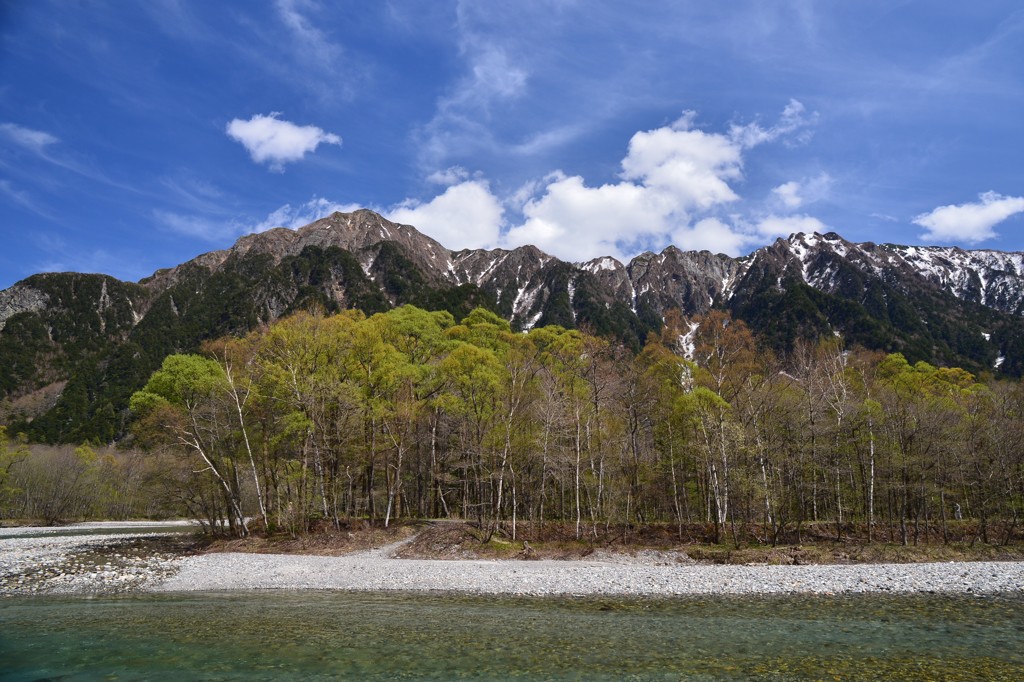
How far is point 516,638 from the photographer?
578 inches

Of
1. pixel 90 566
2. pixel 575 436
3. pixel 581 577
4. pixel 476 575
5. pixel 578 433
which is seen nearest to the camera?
pixel 581 577

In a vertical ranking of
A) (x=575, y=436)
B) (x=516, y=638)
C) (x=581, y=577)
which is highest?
(x=575, y=436)

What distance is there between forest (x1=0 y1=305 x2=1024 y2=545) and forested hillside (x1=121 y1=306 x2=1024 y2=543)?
0.16m

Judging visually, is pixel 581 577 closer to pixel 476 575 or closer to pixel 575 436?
pixel 476 575

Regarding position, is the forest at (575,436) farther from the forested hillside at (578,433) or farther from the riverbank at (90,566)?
the riverbank at (90,566)

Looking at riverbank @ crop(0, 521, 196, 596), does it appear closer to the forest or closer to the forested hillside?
the forest

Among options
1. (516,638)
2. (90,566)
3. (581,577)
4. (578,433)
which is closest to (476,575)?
(581,577)

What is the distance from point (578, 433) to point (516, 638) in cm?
1861

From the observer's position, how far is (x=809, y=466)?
34812 mm

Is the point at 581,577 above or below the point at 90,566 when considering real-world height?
above

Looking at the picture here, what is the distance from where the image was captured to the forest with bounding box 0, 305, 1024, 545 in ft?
110

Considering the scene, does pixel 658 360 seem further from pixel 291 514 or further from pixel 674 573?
pixel 291 514

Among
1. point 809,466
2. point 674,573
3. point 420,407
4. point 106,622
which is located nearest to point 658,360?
point 809,466

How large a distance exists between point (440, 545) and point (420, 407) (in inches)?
378
